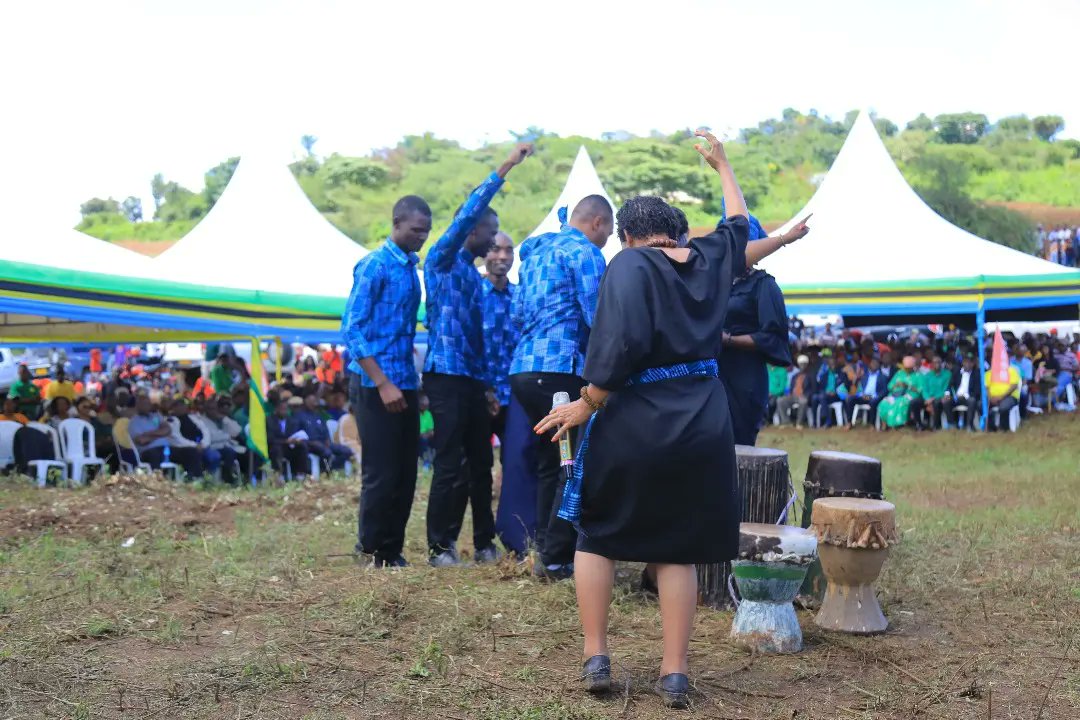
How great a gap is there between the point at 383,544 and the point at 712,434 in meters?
2.85

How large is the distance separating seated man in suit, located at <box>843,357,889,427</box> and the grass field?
9365mm

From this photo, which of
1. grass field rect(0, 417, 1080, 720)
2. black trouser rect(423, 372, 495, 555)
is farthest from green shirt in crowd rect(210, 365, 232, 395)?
black trouser rect(423, 372, 495, 555)

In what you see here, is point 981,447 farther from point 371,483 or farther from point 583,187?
point 371,483

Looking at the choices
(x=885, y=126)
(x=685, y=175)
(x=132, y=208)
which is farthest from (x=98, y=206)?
(x=885, y=126)

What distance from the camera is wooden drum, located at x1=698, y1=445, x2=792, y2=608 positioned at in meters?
5.07

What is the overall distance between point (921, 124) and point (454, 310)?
82.4 m

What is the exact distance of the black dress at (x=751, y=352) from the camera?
214 inches

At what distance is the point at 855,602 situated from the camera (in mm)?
4703

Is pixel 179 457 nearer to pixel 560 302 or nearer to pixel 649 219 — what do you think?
pixel 560 302

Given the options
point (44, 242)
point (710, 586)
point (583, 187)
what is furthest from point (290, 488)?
point (583, 187)

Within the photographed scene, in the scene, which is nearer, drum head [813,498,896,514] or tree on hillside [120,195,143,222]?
drum head [813,498,896,514]

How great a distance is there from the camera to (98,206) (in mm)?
83125

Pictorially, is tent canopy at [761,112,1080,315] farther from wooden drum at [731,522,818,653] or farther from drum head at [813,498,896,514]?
wooden drum at [731,522,818,653]

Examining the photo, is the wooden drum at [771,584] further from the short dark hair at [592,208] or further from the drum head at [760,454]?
the short dark hair at [592,208]
